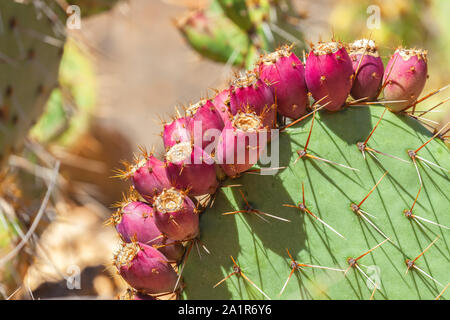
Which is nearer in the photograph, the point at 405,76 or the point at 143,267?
the point at 143,267

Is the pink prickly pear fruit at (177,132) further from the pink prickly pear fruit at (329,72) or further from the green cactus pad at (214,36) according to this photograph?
the green cactus pad at (214,36)

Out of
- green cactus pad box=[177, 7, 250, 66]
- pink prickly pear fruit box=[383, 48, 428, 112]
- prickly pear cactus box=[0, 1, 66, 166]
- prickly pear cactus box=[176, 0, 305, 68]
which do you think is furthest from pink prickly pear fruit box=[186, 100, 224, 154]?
green cactus pad box=[177, 7, 250, 66]

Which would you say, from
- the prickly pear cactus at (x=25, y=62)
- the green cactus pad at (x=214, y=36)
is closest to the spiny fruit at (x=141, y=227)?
the prickly pear cactus at (x=25, y=62)

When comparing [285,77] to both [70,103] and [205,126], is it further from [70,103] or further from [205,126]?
[70,103]

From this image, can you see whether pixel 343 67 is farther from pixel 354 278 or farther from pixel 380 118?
pixel 354 278

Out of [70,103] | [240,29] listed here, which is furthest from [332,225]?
[70,103]

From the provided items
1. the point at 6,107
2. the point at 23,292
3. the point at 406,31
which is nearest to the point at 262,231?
the point at 6,107
